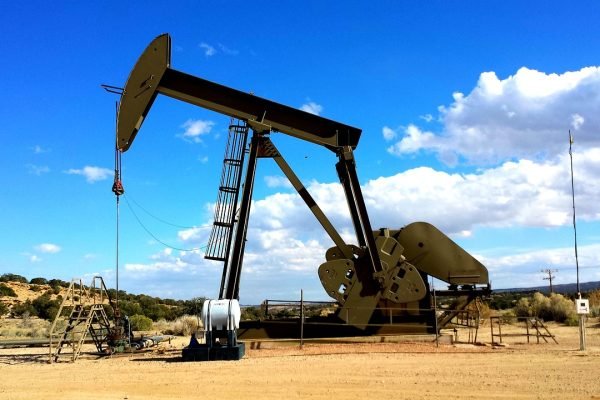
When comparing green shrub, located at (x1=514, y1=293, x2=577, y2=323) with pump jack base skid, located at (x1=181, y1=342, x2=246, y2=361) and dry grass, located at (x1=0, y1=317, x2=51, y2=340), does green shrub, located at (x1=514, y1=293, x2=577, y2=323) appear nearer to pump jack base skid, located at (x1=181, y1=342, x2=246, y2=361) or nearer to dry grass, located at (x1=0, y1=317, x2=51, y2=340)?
pump jack base skid, located at (x1=181, y1=342, x2=246, y2=361)

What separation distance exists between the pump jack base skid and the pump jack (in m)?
1.56

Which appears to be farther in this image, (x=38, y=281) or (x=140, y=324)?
(x=38, y=281)

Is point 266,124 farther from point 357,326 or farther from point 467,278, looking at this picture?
point 467,278

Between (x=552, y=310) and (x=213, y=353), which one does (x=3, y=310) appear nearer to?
(x=213, y=353)

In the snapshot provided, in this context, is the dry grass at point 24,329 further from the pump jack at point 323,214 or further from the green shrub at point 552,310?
the green shrub at point 552,310

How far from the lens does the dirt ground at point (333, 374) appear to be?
25.6 feet

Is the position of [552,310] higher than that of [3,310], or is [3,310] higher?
[552,310]

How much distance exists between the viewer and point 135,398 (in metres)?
7.70

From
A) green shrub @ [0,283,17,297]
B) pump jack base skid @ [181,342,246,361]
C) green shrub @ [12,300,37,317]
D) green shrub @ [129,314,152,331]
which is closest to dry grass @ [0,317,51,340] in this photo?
green shrub @ [129,314,152,331]

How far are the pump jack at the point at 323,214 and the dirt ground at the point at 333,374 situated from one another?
1151 mm

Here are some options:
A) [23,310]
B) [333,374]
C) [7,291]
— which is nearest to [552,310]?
[333,374]

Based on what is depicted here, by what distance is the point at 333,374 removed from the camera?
9234mm

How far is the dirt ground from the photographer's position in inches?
307

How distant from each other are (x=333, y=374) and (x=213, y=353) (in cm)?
328
